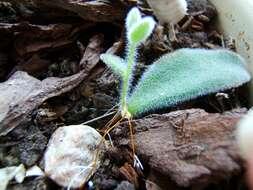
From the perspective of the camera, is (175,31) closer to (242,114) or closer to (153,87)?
(153,87)

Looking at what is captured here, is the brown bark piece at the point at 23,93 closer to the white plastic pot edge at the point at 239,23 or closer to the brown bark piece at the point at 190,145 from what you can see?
the brown bark piece at the point at 190,145

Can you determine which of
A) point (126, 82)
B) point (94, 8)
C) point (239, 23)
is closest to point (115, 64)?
point (126, 82)

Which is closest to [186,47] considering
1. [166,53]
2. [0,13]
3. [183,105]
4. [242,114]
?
[166,53]

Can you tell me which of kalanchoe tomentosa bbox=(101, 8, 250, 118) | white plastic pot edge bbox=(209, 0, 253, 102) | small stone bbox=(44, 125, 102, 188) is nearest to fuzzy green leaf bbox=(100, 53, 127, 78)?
kalanchoe tomentosa bbox=(101, 8, 250, 118)

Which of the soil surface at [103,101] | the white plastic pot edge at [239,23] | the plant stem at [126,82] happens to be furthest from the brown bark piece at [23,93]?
the white plastic pot edge at [239,23]

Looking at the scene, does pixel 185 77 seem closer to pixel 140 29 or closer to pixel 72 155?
pixel 140 29

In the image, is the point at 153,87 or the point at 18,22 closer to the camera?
the point at 153,87
